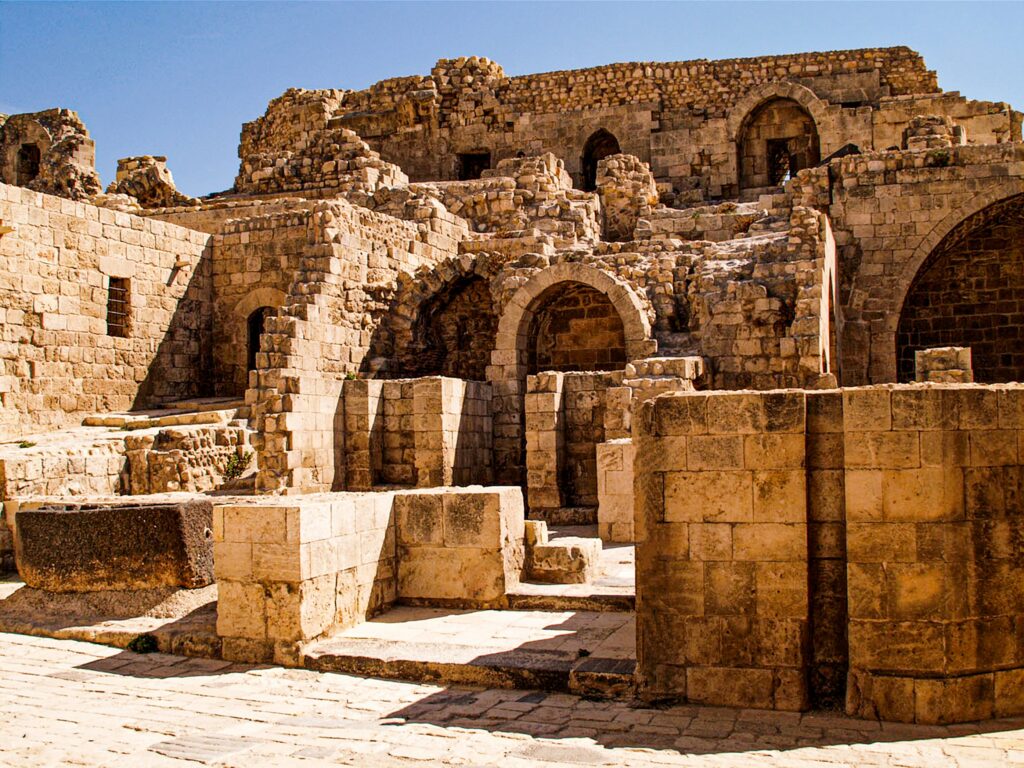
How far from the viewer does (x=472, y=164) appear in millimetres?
25672

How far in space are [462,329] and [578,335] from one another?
6.76ft

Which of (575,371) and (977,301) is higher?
(977,301)

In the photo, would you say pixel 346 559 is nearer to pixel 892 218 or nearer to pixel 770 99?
pixel 892 218

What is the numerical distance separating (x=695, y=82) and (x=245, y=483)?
15993 mm

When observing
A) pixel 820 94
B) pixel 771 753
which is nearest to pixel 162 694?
pixel 771 753

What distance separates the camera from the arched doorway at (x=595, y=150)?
24.2 m

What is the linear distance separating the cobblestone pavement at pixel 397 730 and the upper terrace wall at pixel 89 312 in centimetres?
728

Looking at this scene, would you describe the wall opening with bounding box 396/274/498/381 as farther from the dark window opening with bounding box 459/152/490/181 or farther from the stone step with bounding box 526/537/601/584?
the dark window opening with bounding box 459/152/490/181

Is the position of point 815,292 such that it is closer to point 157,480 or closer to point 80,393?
point 157,480

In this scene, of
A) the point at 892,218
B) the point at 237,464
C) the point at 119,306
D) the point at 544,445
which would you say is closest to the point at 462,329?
the point at 237,464

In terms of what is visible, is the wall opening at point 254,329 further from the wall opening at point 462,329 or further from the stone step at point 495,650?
the stone step at point 495,650

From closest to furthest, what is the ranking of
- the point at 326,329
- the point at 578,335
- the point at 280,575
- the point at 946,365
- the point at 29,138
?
1. the point at 280,575
2. the point at 946,365
3. the point at 326,329
4. the point at 578,335
5. the point at 29,138

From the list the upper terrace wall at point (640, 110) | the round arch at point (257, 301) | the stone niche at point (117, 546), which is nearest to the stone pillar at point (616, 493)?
the stone niche at point (117, 546)

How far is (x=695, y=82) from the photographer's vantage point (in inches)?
928
